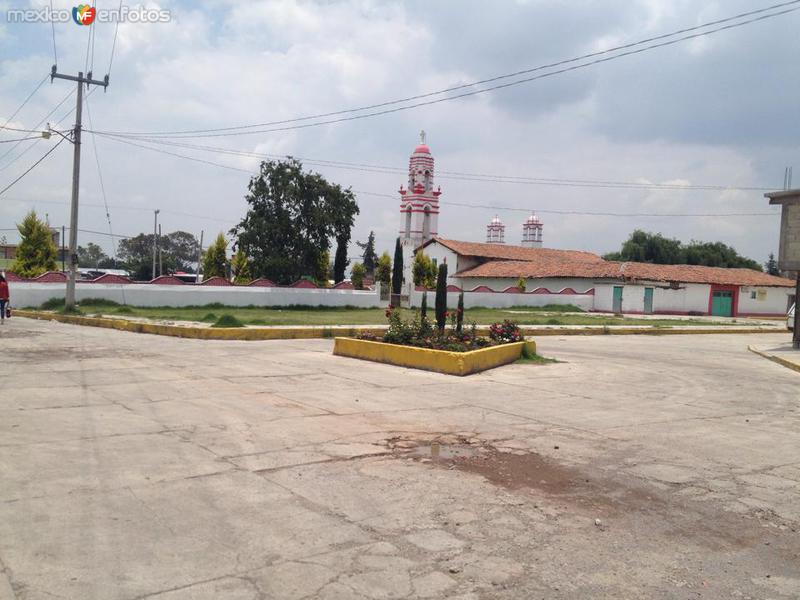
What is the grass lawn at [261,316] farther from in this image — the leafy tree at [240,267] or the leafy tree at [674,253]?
the leafy tree at [674,253]

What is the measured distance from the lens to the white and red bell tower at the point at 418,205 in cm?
6588

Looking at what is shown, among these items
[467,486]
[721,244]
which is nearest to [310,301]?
[467,486]

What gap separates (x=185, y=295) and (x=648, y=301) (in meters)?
33.7

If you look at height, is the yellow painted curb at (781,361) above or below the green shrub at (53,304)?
below

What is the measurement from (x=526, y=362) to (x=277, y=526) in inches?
453

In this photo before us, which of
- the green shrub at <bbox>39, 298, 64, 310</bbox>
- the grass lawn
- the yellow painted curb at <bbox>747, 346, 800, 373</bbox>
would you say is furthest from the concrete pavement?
the green shrub at <bbox>39, 298, 64, 310</bbox>

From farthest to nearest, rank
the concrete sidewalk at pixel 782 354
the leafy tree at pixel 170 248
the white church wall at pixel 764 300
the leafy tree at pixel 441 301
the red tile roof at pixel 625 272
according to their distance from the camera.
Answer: the leafy tree at pixel 170 248, the white church wall at pixel 764 300, the red tile roof at pixel 625 272, the concrete sidewalk at pixel 782 354, the leafy tree at pixel 441 301

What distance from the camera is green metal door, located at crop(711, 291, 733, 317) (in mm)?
53625

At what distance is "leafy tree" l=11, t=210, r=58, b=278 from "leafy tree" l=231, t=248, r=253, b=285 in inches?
485

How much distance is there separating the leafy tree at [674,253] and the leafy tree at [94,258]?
8426 centimetres

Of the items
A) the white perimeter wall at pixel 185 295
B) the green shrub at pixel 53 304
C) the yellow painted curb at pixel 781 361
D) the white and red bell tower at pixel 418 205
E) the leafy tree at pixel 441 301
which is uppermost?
the white and red bell tower at pixel 418 205

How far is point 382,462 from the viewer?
6480 mm

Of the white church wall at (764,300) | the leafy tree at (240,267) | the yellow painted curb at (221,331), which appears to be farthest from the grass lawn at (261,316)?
the white church wall at (764,300)

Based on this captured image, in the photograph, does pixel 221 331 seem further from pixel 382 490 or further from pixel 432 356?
pixel 382 490
